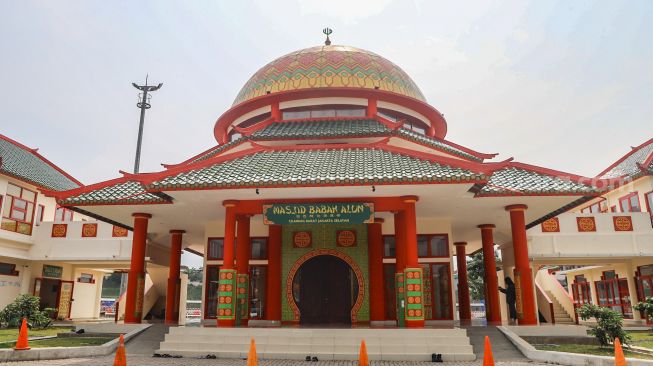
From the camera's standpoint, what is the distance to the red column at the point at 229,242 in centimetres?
1333

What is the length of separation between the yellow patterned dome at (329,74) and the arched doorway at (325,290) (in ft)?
23.7

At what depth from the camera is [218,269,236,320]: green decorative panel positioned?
13.3 m

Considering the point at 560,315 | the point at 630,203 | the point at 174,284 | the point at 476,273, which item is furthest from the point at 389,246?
the point at 476,273

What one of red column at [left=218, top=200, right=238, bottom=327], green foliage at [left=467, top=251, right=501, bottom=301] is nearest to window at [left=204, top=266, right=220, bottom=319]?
red column at [left=218, top=200, right=238, bottom=327]

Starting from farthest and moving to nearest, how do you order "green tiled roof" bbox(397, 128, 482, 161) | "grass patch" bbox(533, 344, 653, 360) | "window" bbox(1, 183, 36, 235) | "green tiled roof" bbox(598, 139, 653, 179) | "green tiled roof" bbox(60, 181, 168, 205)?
"green tiled roof" bbox(598, 139, 653, 179)
"window" bbox(1, 183, 36, 235)
"green tiled roof" bbox(397, 128, 482, 161)
"green tiled roof" bbox(60, 181, 168, 205)
"grass patch" bbox(533, 344, 653, 360)

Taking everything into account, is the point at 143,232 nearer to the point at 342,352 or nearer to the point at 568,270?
the point at 342,352

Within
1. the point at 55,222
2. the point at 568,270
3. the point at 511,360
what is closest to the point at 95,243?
the point at 55,222

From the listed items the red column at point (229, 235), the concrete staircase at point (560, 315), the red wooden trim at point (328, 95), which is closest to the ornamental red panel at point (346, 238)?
the red column at point (229, 235)

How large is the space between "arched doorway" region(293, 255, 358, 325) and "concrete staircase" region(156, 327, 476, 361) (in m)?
4.30

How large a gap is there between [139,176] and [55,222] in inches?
555

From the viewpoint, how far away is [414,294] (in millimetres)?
12656

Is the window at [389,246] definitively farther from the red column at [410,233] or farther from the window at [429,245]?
the red column at [410,233]

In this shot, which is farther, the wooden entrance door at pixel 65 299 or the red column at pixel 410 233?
the wooden entrance door at pixel 65 299

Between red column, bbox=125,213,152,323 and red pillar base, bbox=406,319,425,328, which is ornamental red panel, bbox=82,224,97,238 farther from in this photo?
red pillar base, bbox=406,319,425,328
